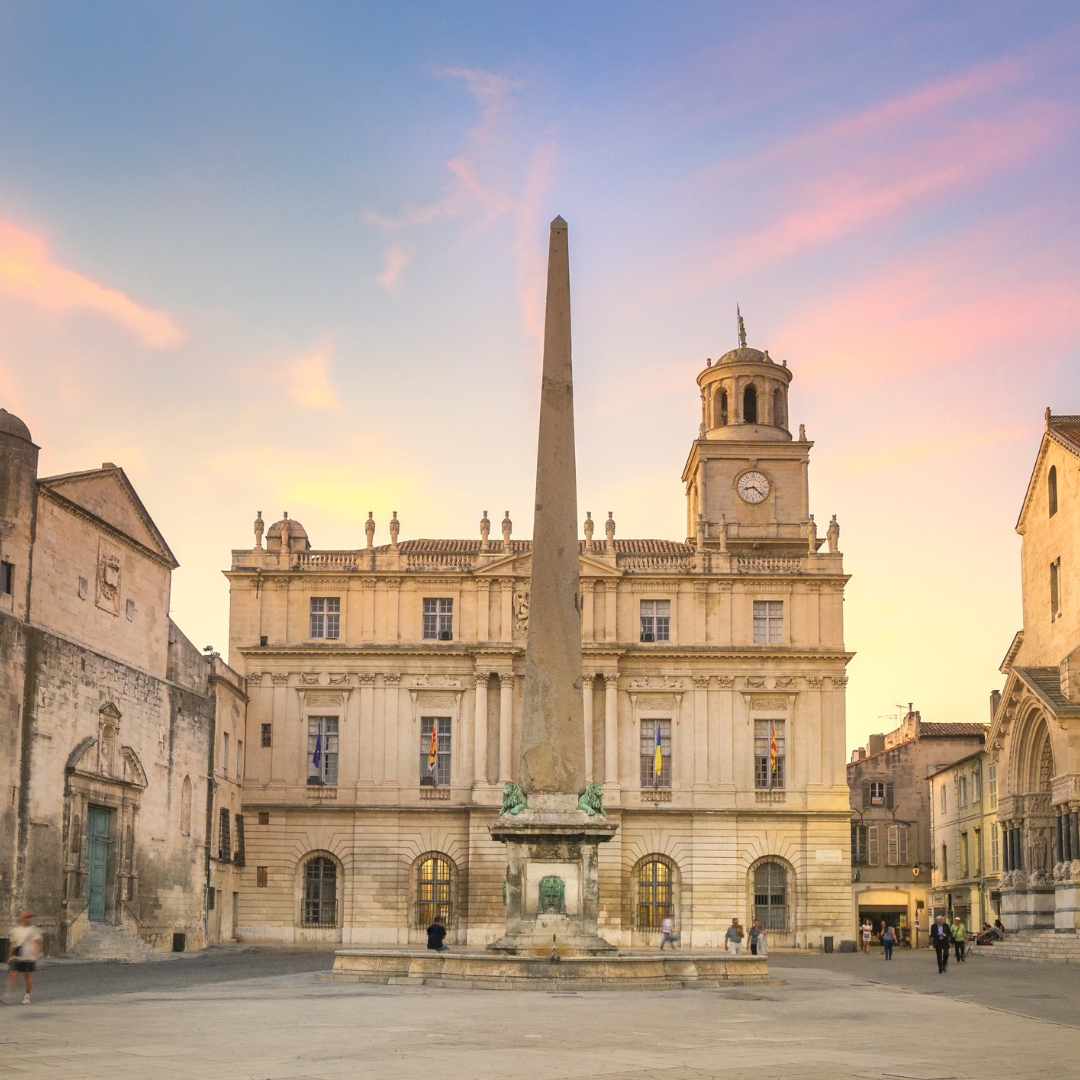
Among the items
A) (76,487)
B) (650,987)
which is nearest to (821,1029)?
(650,987)

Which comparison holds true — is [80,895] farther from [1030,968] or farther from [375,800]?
[1030,968]

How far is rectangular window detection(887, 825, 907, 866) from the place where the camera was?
201ft

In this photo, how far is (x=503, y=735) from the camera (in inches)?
1836

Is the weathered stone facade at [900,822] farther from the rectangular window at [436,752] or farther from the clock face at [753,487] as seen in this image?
the rectangular window at [436,752]

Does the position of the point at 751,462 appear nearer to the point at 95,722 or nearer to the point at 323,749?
the point at 323,749

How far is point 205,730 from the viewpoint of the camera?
1592 inches

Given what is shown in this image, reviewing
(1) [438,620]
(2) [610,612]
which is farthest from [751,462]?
(1) [438,620]

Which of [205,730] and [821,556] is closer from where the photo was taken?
[205,730]

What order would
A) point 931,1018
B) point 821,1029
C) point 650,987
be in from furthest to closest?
1. point 650,987
2. point 931,1018
3. point 821,1029

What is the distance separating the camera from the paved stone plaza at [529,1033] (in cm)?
1132

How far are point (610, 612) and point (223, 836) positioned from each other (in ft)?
43.2

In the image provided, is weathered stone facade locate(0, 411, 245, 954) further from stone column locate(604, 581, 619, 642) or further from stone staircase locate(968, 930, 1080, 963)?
stone staircase locate(968, 930, 1080, 963)

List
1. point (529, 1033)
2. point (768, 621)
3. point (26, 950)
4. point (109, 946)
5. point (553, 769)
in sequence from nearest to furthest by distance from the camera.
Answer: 1. point (529, 1033)
2. point (26, 950)
3. point (553, 769)
4. point (109, 946)
5. point (768, 621)

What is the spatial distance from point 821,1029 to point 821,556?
33.7 m
